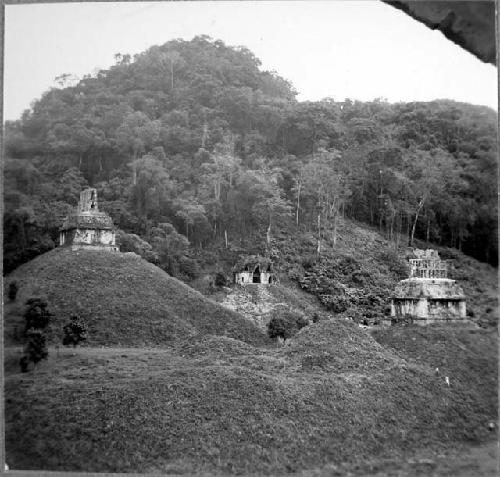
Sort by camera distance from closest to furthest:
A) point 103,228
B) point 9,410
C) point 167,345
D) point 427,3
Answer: point 427,3, point 9,410, point 167,345, point 103,228

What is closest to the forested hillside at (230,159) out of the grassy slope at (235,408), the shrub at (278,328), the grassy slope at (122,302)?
the grassy slope at (122,302)

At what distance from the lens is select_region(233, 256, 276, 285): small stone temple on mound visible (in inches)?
444

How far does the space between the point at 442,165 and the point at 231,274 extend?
410 cm

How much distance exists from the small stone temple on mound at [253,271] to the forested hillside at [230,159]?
1.33 feet

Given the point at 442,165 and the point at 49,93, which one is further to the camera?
the point at 442,165

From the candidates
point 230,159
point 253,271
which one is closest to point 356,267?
point 253,271

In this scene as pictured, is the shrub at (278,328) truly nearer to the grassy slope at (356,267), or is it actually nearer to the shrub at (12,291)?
the grassy slope at (356,267)

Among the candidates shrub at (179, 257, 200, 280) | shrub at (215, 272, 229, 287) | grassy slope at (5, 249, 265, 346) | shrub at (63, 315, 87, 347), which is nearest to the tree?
shrub at (215, 272, 229, 287)

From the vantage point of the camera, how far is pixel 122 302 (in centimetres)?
1067

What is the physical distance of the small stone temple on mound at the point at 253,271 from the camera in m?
11.3

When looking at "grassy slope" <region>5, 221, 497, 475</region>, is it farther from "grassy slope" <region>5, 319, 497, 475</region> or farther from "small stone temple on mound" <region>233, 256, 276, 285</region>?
"small stone temple on mound" <region>233, 256, 276, 285</region>

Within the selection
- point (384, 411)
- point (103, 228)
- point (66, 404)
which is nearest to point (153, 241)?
point (103, 228)

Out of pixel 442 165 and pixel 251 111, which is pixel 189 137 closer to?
pixel 251 111

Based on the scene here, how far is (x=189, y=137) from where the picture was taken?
35.8 ft
